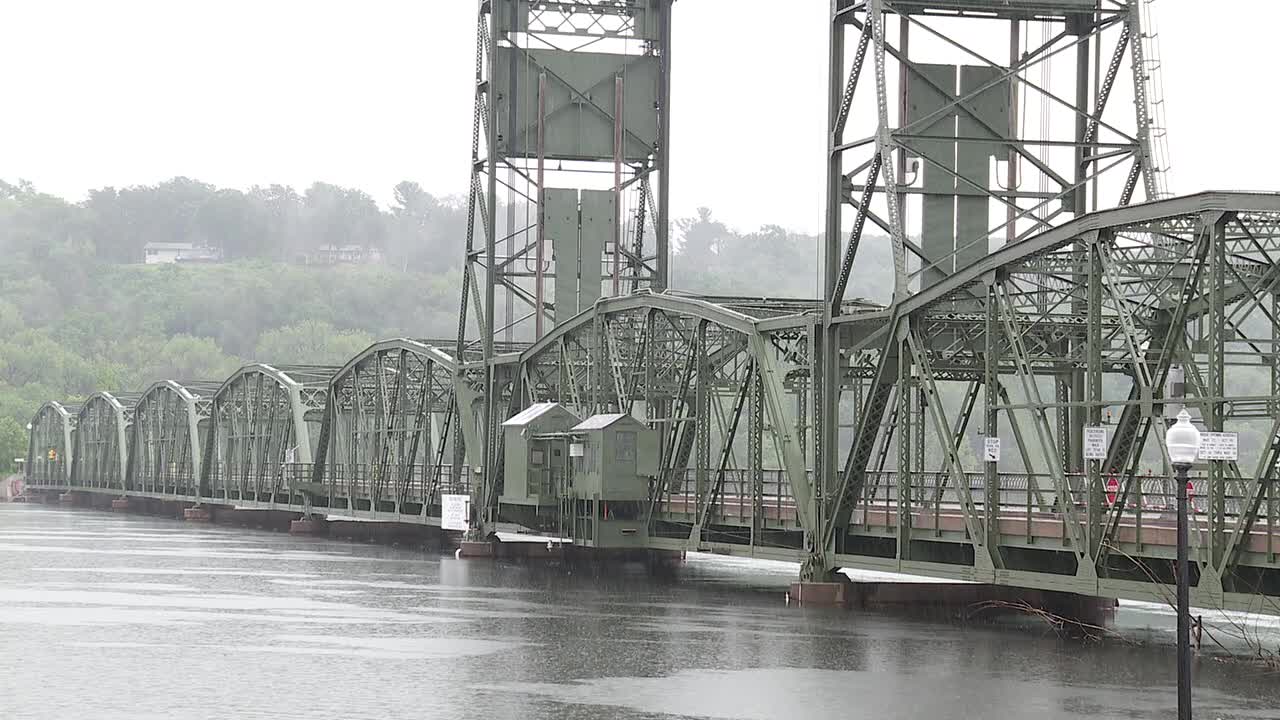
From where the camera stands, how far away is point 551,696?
72.1ft

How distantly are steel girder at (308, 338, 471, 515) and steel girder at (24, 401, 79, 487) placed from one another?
5717 centimetres

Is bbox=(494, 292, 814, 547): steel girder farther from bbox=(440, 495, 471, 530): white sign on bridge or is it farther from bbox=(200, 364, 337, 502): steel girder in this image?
bbox=(200, 364, 337, 502): steel girder

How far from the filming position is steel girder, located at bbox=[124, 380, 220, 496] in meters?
95.8

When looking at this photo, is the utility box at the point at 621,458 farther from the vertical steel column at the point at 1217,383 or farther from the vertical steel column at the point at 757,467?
the vertical steel column at the point at 1217,383

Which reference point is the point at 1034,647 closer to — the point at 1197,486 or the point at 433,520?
the point at 1197,486

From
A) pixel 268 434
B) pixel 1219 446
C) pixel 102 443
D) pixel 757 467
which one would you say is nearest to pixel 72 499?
pixel 102 443

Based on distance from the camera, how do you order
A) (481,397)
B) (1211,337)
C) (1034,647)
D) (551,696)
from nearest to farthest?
(551,696), (1211,337), (1034,647), (481,397)

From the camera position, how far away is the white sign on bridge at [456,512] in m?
55.7

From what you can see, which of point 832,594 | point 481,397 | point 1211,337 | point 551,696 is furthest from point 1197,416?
point 481,397

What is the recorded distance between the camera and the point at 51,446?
13750 centimetres

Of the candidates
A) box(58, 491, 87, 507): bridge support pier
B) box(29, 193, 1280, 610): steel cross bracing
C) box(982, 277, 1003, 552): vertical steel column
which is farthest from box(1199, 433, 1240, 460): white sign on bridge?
box(58, 491, 87, 507): bridge support pier

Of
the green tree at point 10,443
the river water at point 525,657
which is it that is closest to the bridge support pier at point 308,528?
the river water at point 525,657

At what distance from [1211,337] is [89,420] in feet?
363

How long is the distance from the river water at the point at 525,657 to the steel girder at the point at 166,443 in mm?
51079
